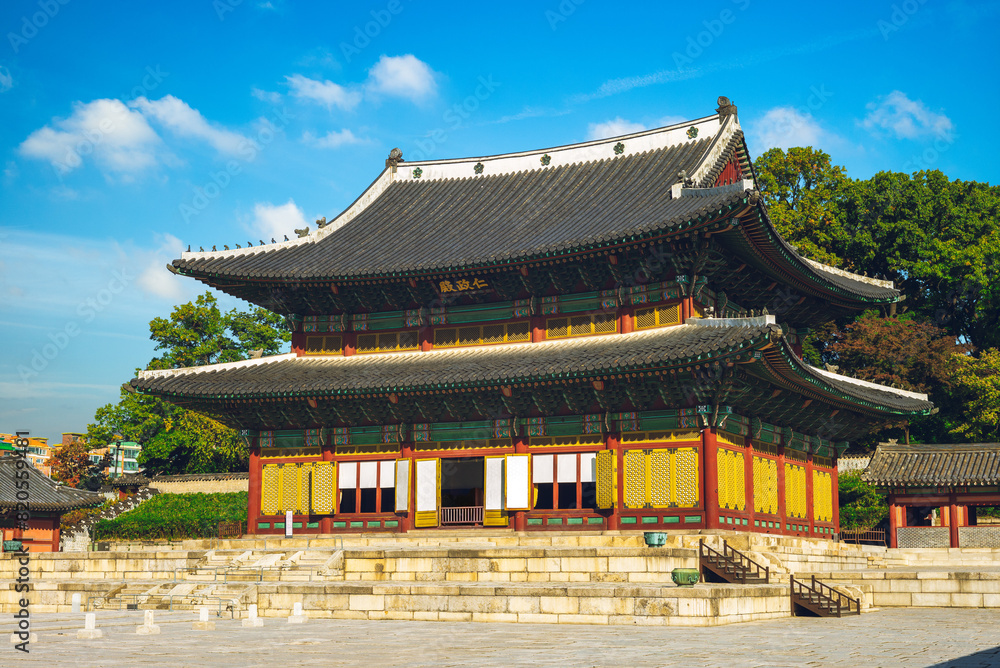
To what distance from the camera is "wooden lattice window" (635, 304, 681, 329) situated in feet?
102

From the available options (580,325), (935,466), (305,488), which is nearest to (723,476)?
(580,325)

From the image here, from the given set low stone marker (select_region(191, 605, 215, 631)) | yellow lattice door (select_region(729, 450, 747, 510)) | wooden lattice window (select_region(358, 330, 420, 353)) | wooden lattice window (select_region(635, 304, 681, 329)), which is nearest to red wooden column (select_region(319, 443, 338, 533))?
wooden lattice window (select_region(358, 330, 420, 353))

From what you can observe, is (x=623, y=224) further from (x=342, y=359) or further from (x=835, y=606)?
(x=835, y=606)

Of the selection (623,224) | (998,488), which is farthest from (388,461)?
(998,488)

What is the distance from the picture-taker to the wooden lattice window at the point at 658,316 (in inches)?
1219

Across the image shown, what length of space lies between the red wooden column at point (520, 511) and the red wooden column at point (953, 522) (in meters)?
18.4

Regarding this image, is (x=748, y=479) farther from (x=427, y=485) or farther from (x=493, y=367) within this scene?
(x=427, y=485)

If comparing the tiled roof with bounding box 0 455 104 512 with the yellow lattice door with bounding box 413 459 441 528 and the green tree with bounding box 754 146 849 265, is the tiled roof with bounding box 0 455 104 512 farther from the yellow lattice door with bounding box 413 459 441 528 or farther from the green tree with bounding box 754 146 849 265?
the green tree with bounding box 754 146 849 265

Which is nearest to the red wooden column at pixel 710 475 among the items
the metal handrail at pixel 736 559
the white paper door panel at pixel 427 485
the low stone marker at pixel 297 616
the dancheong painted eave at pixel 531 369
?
the metal handrail at pixel 736 559

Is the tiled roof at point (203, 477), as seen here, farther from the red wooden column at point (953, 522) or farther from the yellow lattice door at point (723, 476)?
the red wooden column at point (953, 522)

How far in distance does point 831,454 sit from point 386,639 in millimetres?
23472

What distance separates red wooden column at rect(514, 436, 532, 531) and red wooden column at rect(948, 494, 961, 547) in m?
18.4

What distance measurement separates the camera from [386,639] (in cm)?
1809

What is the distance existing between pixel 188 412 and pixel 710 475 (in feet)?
145
